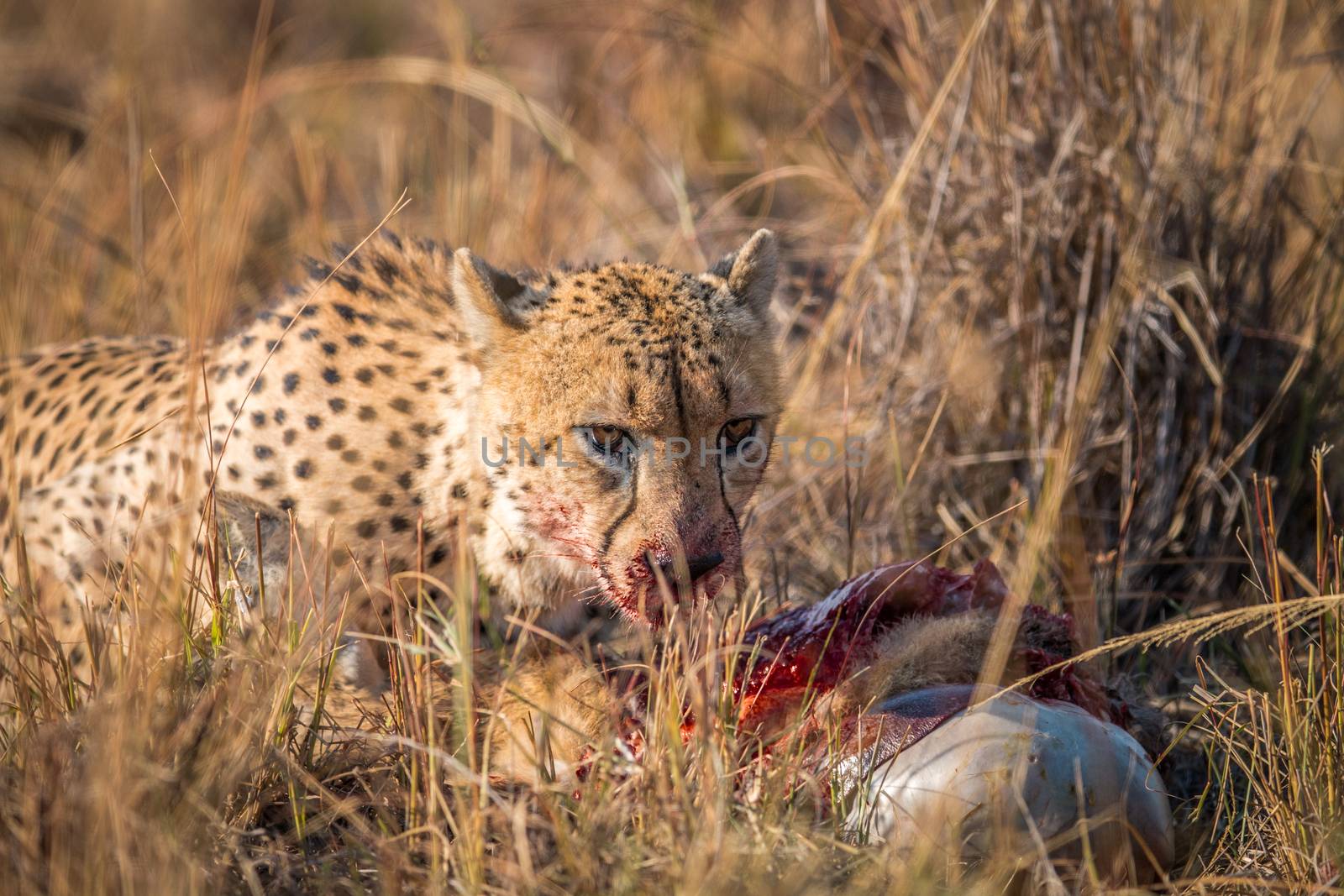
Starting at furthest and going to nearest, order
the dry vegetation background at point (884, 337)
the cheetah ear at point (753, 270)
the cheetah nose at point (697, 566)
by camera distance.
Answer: the cheetah ear at point (753, 270), the cheetah nose at point (697, 566), the dry vegetation background at point (884, 337)

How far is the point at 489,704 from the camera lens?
8.14ft

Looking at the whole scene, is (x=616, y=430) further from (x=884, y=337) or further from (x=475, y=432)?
(x=884, y=337)

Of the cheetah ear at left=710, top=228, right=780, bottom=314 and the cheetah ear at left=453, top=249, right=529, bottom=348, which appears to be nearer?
the cheetah ear at left=453, top=249, right=529, bottom=348

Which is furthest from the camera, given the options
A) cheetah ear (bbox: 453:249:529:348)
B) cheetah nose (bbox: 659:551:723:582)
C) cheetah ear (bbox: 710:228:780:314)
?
cheetah ear (bbox: 710:228:780:314)

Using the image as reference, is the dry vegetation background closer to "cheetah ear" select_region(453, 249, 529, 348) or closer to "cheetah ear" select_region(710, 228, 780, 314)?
"cheetah ear" select_region(710, 228, 780, 314)

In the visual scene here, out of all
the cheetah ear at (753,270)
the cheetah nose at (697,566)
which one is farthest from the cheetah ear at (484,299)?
the cheetah nose at (697,566)

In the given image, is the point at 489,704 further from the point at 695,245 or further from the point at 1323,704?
the point at 695,245

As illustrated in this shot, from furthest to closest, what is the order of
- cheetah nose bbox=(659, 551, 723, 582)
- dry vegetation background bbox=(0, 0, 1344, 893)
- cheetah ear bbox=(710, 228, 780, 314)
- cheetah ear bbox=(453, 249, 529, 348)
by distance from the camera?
cheetah ear bbox=(710, 228, 780, 314), cheetah ear bbox=(453, 249, 529, 348), cheetah nose bbox=(659, 551, 723, 582), dry vegetation background bbox=(0, 0, 1344, 893)

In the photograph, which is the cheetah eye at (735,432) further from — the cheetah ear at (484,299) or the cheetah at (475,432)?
the cheetah ear at (484,299)

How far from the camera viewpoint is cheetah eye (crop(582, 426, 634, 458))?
92.4 inches

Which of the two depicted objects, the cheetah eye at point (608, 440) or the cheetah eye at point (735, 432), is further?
the cheetah eye at point (735, 432)

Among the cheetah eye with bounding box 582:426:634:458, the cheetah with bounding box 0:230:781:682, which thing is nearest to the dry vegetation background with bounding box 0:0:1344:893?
the cheetah with bounding box 0:230:781:682

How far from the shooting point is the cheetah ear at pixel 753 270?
2.65 metres

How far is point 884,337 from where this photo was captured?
3.78 meters
